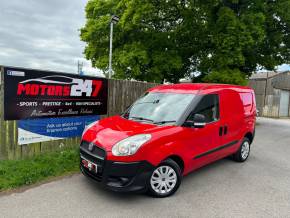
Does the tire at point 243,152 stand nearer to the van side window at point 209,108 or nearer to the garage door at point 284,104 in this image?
the van side window at point 209,108

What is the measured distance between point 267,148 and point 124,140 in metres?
6.16

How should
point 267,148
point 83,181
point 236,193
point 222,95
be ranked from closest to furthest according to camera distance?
point 236,193 → point 83,181 → point 222,95 → point 267,148

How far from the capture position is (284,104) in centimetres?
2519

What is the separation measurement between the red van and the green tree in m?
7.74


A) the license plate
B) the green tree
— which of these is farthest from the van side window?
the green tree

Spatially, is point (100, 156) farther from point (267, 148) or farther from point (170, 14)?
point (170, 14)

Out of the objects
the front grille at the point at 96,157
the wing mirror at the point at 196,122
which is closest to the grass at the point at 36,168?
the front grille at the point at 96,157

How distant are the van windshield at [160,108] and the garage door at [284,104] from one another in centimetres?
2438

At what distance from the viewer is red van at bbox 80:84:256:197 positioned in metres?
3.46

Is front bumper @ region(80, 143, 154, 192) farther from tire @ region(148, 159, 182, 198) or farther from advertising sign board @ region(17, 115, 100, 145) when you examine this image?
advertising sign board @ region(17, 115, 100, 145)

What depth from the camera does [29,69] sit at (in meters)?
5.18

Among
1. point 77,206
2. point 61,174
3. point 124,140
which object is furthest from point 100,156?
point 61,174

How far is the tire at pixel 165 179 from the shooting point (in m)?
3.68

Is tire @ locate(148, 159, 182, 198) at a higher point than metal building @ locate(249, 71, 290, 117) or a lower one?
lower
